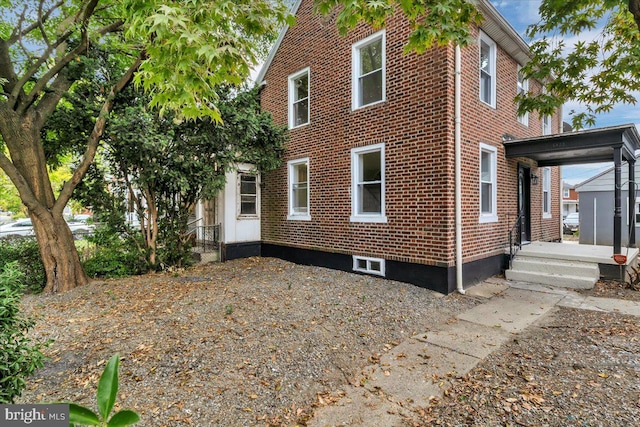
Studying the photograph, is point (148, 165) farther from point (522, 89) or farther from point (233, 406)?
point (522, 89)

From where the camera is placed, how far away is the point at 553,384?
3197 millimetres

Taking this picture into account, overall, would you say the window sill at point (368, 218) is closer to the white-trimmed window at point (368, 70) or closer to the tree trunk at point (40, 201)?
the white-trimmed window at point (368, 70)

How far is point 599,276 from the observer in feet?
23.7

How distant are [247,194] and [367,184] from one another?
14.7 ft

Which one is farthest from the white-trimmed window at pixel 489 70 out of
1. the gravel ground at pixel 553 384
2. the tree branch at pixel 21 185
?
the tree branch at pixel 21 185

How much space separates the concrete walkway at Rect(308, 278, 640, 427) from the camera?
2906 millimetres

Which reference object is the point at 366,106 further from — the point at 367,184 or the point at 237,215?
the point at 237,215

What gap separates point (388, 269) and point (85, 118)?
747 centimetres

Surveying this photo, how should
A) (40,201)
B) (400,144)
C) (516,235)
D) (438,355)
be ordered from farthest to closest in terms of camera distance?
(516,235), (400,144), (40,201), (438,355)

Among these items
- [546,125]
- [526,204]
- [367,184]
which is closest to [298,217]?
[367,184]

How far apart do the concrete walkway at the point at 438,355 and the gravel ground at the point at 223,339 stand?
8.5 inches

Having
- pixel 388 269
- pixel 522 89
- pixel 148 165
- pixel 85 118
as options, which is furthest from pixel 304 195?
pixel 522 89

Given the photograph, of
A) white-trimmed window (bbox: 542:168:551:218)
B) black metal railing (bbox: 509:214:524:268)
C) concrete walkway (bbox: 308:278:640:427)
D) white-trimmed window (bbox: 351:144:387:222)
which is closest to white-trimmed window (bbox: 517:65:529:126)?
white-trimmed window (bbox: 542:168:551:218)

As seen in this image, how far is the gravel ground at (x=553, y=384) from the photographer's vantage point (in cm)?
273
